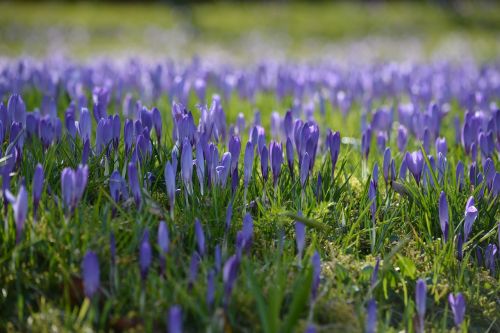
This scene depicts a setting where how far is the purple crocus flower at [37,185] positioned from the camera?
7.82 ft

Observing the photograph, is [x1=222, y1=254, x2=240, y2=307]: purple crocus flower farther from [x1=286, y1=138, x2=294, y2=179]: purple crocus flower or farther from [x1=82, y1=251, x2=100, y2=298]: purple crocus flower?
[x1=286, y1=138, x2=294, y2=179]: purple crocus flower

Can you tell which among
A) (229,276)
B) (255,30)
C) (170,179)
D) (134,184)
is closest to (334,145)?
(170,179)

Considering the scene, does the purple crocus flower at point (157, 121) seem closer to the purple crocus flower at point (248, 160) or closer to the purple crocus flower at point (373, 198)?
the purple crocus flower at point (248, 160)

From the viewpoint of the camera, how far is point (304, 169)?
9.84 feet

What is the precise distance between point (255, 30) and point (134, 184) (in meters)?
17.8

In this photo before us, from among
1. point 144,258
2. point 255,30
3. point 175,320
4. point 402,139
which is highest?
point 255,30

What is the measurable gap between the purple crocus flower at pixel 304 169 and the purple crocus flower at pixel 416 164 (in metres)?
0.52

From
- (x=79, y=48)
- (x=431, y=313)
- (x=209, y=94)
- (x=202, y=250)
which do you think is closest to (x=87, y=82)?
(x=209, y=94)

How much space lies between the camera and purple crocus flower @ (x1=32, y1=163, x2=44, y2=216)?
2.38 meters

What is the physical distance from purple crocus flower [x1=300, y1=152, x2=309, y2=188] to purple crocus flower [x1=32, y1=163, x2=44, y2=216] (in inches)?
46.0

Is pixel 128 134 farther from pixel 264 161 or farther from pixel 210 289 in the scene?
pixel 210 289

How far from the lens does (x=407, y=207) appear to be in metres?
3.15

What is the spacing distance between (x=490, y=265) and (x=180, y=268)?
1.42 meters

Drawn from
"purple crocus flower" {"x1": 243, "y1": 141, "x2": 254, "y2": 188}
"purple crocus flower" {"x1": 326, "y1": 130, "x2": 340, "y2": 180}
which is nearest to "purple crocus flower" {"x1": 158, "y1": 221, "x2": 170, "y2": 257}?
"purple crocus flower" {"x1": 243, "y1": 141, "x2": 254, "y2": 188}
